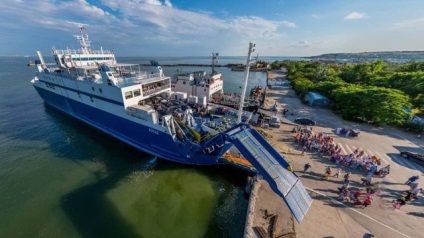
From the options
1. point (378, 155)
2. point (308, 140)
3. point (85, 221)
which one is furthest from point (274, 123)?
point (85, 221)

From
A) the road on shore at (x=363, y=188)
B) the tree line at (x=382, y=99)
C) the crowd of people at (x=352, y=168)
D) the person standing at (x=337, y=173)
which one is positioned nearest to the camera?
the road on shore at (x=363, y=188)

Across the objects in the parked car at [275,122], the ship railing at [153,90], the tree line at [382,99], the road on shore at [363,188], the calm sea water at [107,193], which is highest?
the ship railing at [153,90]

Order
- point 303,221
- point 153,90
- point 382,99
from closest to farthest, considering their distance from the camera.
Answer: point 303,221 → point 153,90 → point 382,99

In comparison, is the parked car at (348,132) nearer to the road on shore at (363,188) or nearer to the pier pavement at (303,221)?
the road on shore at (363,188)

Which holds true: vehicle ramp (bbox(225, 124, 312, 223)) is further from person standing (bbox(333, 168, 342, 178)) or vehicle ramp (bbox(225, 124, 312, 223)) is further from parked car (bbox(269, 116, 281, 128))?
parked car (bbox(269, 116, 281, 128))

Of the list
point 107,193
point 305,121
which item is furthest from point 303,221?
point 305,121

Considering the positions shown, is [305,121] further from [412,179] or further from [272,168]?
[272,168]

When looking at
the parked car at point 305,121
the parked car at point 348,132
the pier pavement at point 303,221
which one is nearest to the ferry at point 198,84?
the parked car at point 305,121

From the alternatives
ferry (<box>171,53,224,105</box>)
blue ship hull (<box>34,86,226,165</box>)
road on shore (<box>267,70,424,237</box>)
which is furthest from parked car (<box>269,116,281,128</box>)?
ferry (<box>171,53,224,105</box>)
